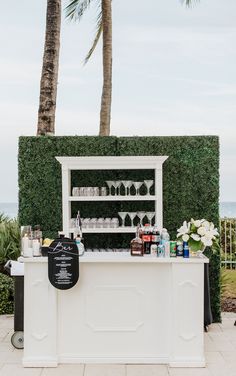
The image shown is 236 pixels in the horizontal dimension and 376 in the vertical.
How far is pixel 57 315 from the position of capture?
604 centimetres

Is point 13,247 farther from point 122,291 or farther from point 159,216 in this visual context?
point 122,291

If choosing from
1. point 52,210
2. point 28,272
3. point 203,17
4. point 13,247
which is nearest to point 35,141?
point 52,210

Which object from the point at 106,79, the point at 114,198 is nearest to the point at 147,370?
the point at 114,198

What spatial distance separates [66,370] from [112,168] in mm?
2744

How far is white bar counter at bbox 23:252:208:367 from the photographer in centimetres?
598

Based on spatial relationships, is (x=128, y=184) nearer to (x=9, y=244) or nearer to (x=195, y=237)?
(x=195, y=237)

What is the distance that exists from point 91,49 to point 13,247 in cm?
853

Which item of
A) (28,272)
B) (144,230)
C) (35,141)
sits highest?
(35,141)

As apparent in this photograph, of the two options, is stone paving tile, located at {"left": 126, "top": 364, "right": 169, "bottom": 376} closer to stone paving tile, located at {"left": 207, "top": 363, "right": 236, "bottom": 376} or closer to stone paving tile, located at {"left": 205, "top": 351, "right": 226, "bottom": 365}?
stone paving tile, located at {"left": 207, "top": 363, "right": 236, "bottom": 376}

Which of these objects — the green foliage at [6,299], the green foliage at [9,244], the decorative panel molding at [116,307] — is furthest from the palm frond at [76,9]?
the decorative panel molding at [116,307]

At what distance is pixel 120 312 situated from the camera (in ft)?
19.8

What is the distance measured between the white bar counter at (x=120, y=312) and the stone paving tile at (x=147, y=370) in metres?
0.08

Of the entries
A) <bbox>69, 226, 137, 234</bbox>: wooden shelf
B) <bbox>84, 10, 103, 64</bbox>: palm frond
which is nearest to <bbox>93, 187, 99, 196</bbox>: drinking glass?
<bbox>69, 226, 137, 234</bbox>: wooden shelf

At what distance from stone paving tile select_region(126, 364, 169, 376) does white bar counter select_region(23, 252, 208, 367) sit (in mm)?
78
